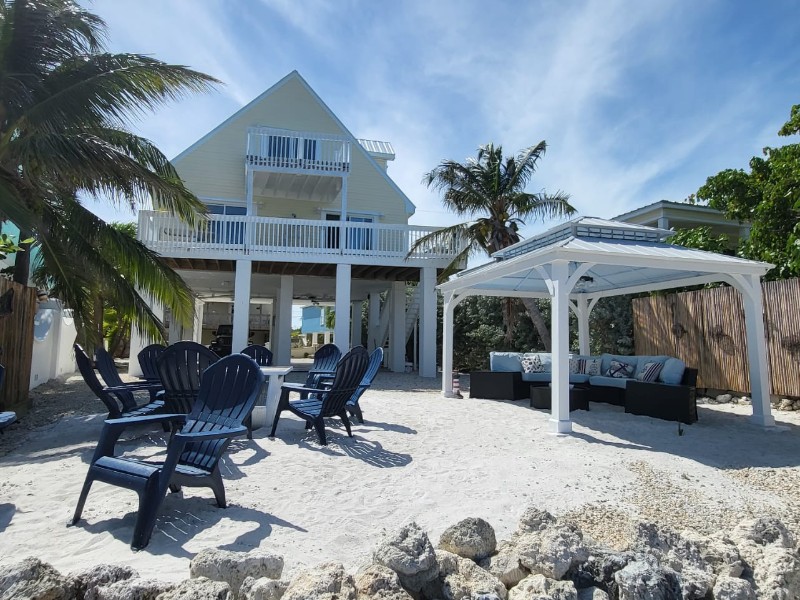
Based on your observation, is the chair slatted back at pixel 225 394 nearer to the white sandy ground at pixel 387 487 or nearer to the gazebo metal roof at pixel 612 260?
the white sandy ground at pixel 387 487

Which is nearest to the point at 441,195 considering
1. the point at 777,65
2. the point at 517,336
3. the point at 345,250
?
the point at 345,250

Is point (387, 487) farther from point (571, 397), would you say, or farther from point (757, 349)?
point (757, 349)

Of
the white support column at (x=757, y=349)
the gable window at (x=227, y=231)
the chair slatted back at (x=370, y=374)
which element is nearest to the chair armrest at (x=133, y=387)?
the chair slatted back at (x=370, y=374)

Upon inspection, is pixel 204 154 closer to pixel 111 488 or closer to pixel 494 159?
pixel 494 159

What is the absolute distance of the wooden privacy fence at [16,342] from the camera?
7238mm

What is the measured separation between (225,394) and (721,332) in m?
10.2

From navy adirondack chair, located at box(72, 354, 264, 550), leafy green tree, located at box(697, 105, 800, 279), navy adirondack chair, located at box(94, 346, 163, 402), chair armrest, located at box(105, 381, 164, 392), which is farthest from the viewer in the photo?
leafy green tree, located at box(697, 105, 800, 279)

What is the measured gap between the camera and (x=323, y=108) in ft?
58.5

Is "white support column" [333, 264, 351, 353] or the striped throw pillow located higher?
"white support column" [333, 264, 351, 353]

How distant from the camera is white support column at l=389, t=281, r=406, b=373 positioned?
17.6m

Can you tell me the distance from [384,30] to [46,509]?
25.9 ft

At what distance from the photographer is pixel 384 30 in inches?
330

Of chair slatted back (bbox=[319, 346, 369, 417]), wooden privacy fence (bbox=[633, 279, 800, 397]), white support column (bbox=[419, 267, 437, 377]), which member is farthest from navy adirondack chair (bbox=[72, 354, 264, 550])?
white support column (bbox=[419, 267, 437, 377])

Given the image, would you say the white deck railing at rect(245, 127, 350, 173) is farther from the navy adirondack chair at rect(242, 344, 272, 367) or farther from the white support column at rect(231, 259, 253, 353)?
the navy adirondack chair at rect(242, 344, 272, 367)
